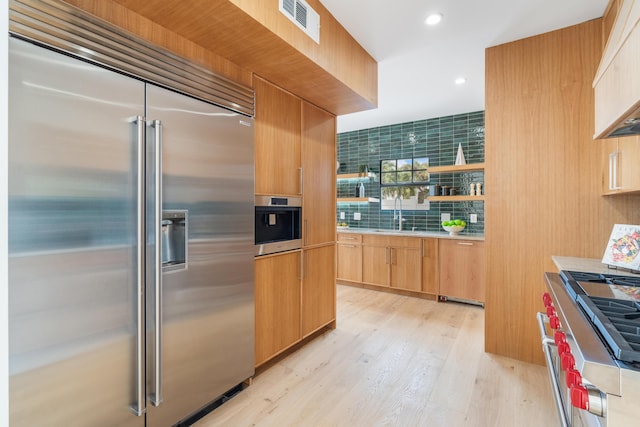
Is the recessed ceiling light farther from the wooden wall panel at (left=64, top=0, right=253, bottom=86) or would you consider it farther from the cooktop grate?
the cooktop grate

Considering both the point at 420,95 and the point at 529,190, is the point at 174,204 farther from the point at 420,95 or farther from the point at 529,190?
the point at 420,95

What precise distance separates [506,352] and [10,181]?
329 centimetres

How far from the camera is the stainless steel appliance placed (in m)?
0.70

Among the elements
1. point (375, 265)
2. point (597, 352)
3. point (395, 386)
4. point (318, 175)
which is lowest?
point (395, 386)

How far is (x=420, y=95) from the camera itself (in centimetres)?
374

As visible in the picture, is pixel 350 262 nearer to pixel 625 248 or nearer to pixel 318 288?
pixel 318 288

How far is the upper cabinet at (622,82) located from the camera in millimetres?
953

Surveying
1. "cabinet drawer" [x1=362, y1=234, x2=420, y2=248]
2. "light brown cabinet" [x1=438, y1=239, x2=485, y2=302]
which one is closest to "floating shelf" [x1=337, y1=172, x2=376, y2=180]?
"cabinet drawer" [x1=362, y1=234, x2=420, y2=248]

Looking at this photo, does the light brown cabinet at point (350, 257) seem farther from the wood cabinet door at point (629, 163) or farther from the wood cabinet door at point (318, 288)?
the wood cabinet door at point (629, 163)

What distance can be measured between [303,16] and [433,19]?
39.1 inches

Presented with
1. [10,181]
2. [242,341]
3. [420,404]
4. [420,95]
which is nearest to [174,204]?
[10,181]

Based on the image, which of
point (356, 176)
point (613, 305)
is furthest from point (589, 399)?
point (356, 176)

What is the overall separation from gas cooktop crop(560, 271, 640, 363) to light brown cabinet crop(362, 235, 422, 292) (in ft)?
8.18

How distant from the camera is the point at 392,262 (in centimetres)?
436
